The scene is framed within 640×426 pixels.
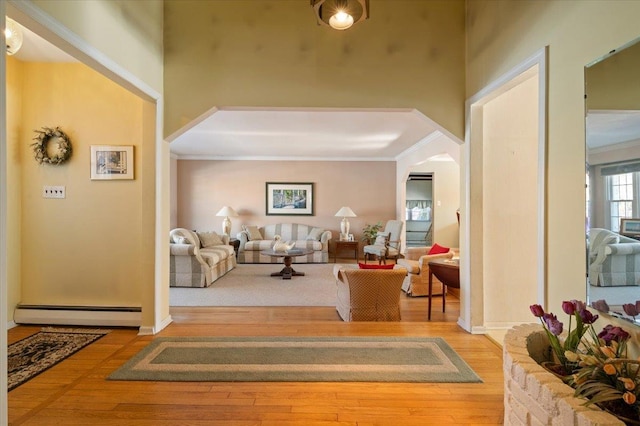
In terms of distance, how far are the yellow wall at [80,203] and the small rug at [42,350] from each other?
34 cm

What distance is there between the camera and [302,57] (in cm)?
337

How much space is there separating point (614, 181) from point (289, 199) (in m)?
7.55

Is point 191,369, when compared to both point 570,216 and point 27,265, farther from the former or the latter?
point 570,216

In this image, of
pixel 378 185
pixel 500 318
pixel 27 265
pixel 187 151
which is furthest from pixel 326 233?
pixel 27 265

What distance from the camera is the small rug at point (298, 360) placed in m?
2.35

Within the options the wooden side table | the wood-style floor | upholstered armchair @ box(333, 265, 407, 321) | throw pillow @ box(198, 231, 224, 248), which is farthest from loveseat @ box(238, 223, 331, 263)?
the wood-style floor

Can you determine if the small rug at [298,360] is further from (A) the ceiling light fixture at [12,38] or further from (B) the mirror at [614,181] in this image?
(A) the ceiling light fixture at [12,38]

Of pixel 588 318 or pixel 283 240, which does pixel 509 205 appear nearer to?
pixel 588 318

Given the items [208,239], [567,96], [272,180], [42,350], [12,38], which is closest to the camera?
[567,96]

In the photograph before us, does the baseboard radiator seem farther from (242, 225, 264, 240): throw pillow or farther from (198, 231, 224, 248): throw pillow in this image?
(242, 225, 264, 240): throw pillow

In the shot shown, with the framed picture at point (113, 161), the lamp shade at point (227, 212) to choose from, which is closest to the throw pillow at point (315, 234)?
the lamp shade at point (227, 212)

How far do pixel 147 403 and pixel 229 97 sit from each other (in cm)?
267

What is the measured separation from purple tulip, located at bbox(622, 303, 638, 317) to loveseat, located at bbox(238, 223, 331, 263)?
20.4 ft

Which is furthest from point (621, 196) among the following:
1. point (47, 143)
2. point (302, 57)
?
point (47, 143)
